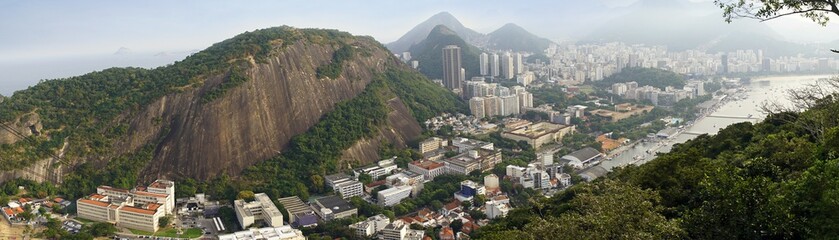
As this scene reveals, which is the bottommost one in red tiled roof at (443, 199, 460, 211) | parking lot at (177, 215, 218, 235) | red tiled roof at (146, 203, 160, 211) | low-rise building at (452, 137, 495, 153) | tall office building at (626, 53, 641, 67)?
red tiled roof at (443, 199, 460, 211)

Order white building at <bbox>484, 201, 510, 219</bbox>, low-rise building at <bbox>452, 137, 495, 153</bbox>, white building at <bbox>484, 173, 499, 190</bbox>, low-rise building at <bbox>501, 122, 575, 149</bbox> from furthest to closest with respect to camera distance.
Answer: low-rise building at <bbox>501, 122, 575, 149</bbox>
low-rise building at <bbox>452, 137, 495, 153</bbox>
white building at <bbox>484, 173, 499, 190</bbox>
white building at <bbox>484, 201, 510, 219</bbox>

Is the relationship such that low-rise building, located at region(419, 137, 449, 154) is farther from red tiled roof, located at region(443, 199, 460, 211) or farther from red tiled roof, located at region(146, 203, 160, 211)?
red tiled roof, located at region(146, 203, 160, 211)

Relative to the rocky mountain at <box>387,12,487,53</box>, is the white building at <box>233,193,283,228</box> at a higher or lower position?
lower

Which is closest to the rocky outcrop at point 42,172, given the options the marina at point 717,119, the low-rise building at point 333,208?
the low-rise building at point 333,208

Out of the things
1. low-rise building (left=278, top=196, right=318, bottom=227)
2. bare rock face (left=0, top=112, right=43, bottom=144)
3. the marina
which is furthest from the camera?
the marina

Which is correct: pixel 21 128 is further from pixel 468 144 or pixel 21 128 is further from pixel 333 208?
pixel 468 144

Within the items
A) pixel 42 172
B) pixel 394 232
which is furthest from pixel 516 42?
pixel 394 232

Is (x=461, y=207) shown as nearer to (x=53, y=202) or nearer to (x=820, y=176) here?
(x=53, y=202)

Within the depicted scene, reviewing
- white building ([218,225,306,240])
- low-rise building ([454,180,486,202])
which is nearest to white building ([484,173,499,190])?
low-rise building ([454,180,486,202])
